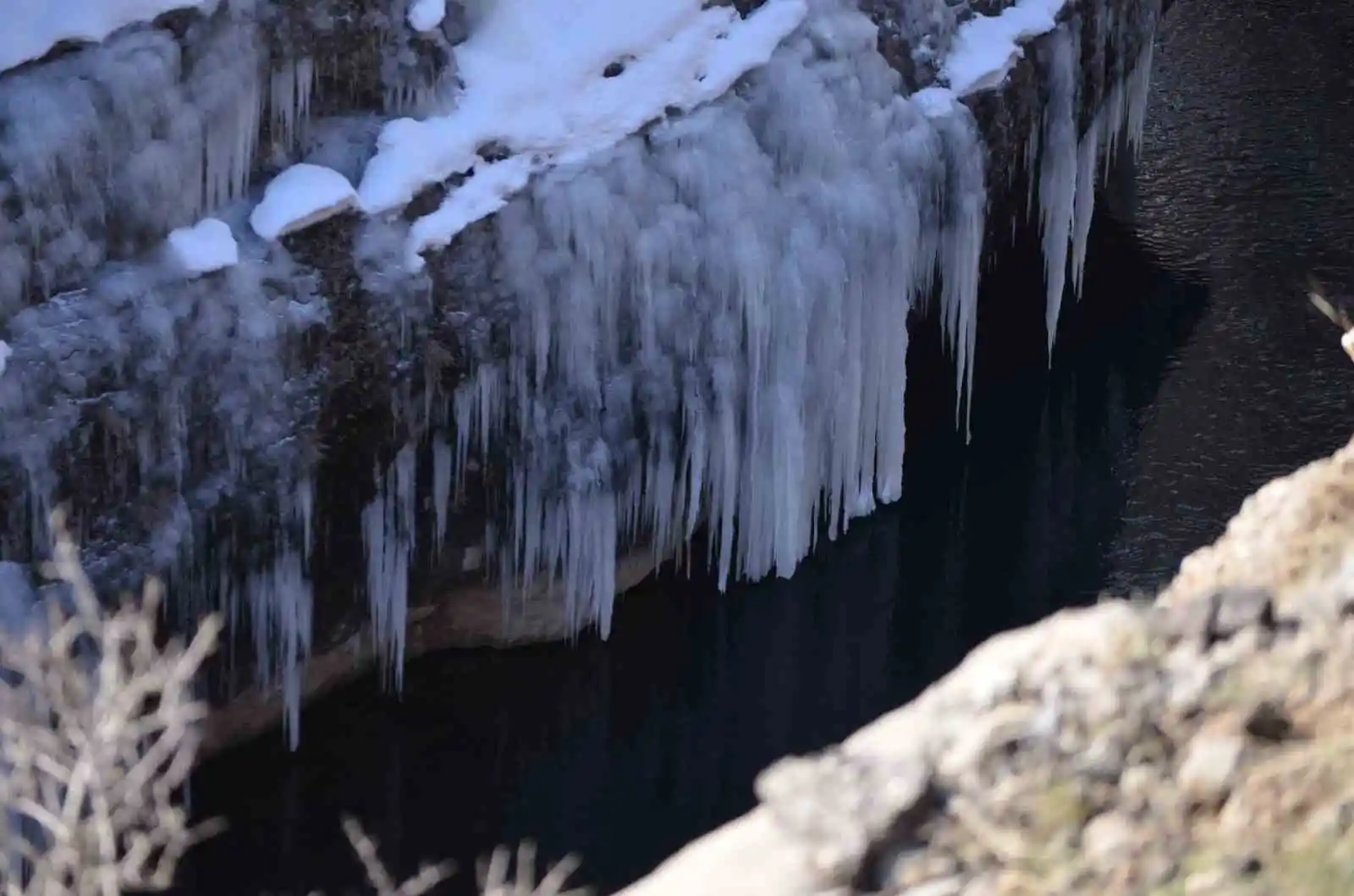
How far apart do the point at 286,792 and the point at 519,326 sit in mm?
2785

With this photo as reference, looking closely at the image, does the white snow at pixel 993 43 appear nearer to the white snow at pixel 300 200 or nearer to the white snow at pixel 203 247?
the white snow at pixel 300 200

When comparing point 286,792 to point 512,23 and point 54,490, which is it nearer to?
point 54,490

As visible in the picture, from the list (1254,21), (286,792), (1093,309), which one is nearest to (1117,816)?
(286,792)

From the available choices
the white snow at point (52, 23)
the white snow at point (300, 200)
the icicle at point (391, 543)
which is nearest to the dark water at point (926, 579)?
the icicle at point (391, 543)

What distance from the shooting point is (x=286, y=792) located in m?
9.05

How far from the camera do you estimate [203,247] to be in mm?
8000

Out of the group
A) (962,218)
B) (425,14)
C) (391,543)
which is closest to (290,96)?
(425,14)

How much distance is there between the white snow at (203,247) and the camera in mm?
7957

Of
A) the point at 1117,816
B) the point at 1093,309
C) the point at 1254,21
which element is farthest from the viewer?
the point at 1254,21

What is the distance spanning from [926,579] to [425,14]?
16.1 feet

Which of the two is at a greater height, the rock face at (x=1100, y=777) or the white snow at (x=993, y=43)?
the white snow at (x=993, y=43)

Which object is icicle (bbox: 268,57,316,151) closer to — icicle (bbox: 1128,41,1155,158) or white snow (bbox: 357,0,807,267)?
white snow (bbox: 357,0,807,267)

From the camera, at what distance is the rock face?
3080 mm

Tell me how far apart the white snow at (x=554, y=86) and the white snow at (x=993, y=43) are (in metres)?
1.67
